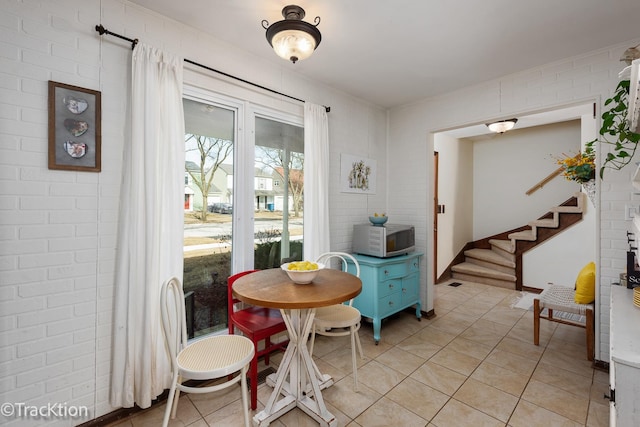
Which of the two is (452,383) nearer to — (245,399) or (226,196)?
(245,399)

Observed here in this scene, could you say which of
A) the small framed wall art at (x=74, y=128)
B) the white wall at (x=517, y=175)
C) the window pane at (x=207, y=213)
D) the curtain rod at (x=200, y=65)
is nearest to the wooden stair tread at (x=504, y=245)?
the white wall at (x=517, y=175)

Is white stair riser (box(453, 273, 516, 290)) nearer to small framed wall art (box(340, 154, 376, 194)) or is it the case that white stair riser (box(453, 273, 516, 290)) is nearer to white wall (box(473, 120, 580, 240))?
white wall (box(473, 120, 580, 240))

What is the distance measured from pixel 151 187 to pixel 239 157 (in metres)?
0.78

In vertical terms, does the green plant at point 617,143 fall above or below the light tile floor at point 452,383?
above

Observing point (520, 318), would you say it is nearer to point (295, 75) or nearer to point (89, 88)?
point (295, 75)

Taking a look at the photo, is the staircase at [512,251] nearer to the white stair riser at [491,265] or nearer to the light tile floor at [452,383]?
the white stair riser at [491,265]

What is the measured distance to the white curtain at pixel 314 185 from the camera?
2.81m

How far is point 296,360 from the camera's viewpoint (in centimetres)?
189

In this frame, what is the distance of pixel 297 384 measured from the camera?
1.88m

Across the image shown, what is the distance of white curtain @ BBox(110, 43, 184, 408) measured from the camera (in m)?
1.74

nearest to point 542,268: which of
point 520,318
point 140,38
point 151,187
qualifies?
point 520,318

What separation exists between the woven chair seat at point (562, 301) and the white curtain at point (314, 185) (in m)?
2.17

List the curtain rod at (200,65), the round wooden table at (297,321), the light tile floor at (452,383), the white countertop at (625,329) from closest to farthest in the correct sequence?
the white countertop at (625,329), the round wooden table at (297,321), the curtain rod at (200,65), the light tile floor at (452,383)

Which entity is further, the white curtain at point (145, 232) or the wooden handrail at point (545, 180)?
the wooden handrail at point (545, 180)
